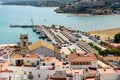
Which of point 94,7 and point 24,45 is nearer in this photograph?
point 24,45

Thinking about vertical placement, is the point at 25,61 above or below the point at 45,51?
above

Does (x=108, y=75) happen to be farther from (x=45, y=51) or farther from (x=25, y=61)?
(x=45, y=51)

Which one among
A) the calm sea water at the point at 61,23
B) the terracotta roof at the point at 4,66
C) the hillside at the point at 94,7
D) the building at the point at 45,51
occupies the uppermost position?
the terracotta roof at the point at 4,66

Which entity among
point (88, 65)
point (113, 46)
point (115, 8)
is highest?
point (88, 65)

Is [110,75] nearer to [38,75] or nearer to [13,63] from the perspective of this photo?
[38,75]

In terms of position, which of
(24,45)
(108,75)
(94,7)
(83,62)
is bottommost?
(94,7)

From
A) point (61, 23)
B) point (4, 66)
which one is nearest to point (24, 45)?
point (4, 66)

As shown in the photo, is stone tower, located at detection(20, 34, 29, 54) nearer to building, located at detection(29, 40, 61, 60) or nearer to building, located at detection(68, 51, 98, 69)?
building, located at detection(29, 40, 61, 60)

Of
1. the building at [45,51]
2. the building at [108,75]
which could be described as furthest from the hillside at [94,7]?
the building at [108,75]

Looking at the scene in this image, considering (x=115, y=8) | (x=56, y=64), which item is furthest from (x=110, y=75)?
(x=115, y=8)

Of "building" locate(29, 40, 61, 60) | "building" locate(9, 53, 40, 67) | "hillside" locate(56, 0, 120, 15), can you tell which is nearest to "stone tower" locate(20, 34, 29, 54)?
"building" locate(29, 40, 61, 60)

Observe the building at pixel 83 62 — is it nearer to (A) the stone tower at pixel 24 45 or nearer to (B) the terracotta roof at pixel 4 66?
(B) the terracotta roof at pixel 4 66
